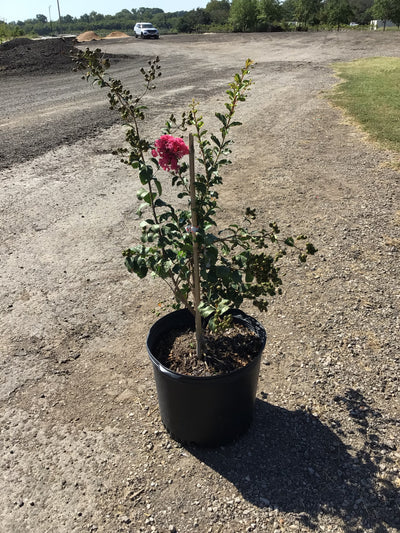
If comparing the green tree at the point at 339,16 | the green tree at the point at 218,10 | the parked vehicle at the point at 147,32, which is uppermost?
the green tree at the point at 218,10

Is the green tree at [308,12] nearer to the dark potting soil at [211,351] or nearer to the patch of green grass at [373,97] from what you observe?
the patch of green grass at [373,97]

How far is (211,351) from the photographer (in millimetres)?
2443

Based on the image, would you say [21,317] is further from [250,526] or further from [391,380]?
[391,380]

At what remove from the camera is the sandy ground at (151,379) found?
2123 mm

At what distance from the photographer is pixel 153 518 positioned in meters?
2.06

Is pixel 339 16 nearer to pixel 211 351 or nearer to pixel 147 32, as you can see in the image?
pixel 147 32

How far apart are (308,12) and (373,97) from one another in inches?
1887

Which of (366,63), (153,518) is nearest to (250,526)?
(153,518)

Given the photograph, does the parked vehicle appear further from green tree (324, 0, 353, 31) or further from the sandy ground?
the sandy ground

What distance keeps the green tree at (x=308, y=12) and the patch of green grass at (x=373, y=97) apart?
40140mm

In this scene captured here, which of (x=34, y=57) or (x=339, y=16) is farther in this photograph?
(x=339, y=16)

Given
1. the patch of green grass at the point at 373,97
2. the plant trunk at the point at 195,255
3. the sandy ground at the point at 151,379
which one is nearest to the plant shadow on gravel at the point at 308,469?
the sandy ground at the point at 151,379

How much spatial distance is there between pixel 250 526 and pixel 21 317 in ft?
7.71

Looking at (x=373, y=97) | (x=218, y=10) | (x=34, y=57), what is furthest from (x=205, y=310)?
(x=218, y=10)
